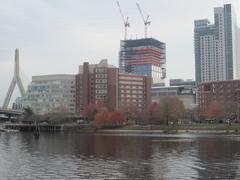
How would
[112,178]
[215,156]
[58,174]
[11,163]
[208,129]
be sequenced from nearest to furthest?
1. [112,178]
2. [58,174]
3. [11,163]
4. [215,156]
5. [208,129]

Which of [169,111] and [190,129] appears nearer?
[190,129]

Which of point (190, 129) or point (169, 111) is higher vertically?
point (169, 111)

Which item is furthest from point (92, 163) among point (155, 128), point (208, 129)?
point (155, 128)

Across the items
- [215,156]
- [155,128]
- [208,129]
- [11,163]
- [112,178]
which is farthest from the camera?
[155,128]

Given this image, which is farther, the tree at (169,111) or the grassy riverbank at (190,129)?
the tree at (169,111)

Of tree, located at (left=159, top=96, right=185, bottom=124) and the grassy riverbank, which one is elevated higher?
tree, located at (left=159, top=96, right=185, bottom=124)

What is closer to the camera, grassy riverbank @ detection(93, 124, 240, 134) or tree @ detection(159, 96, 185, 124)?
grassy riverbank @ detection(93, 124, 240, 134)

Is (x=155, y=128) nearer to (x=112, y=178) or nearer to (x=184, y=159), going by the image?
(x=184, y=159)

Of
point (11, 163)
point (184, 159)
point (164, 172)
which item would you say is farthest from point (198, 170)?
point (11, 163)

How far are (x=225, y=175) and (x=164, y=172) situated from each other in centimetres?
712

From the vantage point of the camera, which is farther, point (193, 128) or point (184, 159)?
point (193, 128)

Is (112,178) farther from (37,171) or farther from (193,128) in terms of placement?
(193,128)

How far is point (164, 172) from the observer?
51.7 metres

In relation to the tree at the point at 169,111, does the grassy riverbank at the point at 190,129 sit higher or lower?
lower
